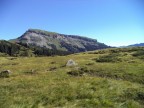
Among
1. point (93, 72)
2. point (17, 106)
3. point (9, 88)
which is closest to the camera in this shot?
point (17, 106)

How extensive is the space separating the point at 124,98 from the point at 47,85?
28.4 ft

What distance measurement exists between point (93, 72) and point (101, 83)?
8667 mm

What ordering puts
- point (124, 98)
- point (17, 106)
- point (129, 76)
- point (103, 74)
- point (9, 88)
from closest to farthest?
1. point (17, 106)
2. point (124, 98)
3. point (9, 88)
4. point (129, 76)
5. point (103, 74)

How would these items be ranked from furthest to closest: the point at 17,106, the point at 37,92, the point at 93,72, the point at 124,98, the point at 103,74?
the point at 93,72, the point at 103,74, the point at 37,92, the point at 124,98, the point at 17,106

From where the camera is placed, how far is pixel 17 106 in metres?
16.6

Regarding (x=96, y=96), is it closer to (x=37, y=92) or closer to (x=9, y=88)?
(x=37, y=92)

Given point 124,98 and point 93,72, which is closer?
point 124,98

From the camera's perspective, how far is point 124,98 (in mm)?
18422

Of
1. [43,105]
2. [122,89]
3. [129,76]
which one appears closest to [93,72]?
[129,76]

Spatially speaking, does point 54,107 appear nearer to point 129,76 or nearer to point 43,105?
point 43,105

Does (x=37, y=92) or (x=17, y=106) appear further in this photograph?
(x=37, y=92)

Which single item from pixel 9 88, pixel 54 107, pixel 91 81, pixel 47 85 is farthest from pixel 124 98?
pixel 9 88

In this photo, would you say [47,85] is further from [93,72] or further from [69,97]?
[93,72]

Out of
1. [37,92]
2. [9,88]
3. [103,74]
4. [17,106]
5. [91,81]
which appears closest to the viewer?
[17,106]
